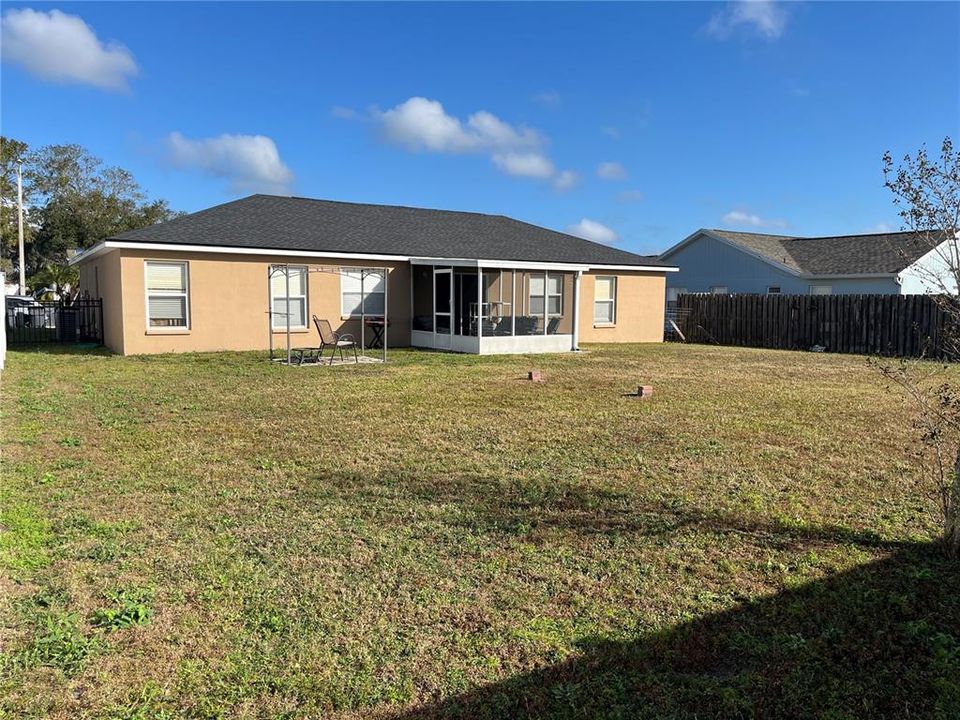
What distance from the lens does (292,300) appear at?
17.9 m

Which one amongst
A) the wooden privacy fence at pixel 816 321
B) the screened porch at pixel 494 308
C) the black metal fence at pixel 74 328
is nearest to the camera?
the screened porch at pixel 494 308

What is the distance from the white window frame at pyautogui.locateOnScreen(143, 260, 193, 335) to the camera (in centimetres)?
1611

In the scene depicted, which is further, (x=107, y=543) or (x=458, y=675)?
(x=107, y=543)

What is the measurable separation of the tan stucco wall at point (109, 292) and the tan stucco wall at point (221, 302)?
23mm

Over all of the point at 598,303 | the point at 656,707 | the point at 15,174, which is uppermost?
the point at 15,174

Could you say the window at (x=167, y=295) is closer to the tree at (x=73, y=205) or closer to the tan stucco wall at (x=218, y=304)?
the tan stucco wall at (x=218, y=304)

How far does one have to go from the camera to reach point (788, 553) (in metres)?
4.33

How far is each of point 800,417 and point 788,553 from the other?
16.3 ft

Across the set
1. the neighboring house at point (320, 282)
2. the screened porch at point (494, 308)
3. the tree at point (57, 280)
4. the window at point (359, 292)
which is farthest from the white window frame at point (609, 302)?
the tree at point (57, 280)

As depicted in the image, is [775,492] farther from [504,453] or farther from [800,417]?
[800,417]

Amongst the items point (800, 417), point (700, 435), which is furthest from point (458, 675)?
point (800, 417)

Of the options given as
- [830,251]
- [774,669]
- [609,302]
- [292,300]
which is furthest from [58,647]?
[830,251]

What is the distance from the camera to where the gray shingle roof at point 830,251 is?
26.0m

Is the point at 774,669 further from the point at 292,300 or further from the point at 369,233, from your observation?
the point at 369,233
